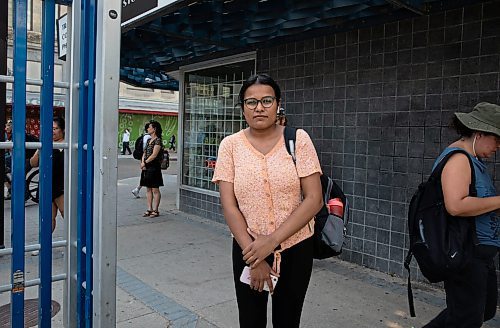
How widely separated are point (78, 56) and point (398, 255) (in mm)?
3672

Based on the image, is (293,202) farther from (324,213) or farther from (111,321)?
(111,321)

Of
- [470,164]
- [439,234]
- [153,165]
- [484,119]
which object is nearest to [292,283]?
[439,234]

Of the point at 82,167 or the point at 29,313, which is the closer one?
the point at 82,167

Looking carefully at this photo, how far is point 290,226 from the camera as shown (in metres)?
2.17

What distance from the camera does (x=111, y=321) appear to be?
84.8 inches

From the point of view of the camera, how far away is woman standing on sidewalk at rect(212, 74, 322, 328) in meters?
2.20

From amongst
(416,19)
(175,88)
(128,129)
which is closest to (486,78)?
(416,19)

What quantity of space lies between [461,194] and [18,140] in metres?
2.30

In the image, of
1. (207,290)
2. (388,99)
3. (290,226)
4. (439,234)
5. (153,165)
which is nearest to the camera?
(290,226)

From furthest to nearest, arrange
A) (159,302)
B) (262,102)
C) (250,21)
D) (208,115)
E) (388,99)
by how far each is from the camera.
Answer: (208,115), (250,21), (388,99), (159,302), (262,102)

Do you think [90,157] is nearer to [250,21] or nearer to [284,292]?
[284,292]

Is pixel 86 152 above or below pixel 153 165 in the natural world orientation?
above

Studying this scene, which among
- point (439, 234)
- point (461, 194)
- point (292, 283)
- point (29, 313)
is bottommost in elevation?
point (29, 313)

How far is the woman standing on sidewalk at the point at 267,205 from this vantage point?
220 centimetres
